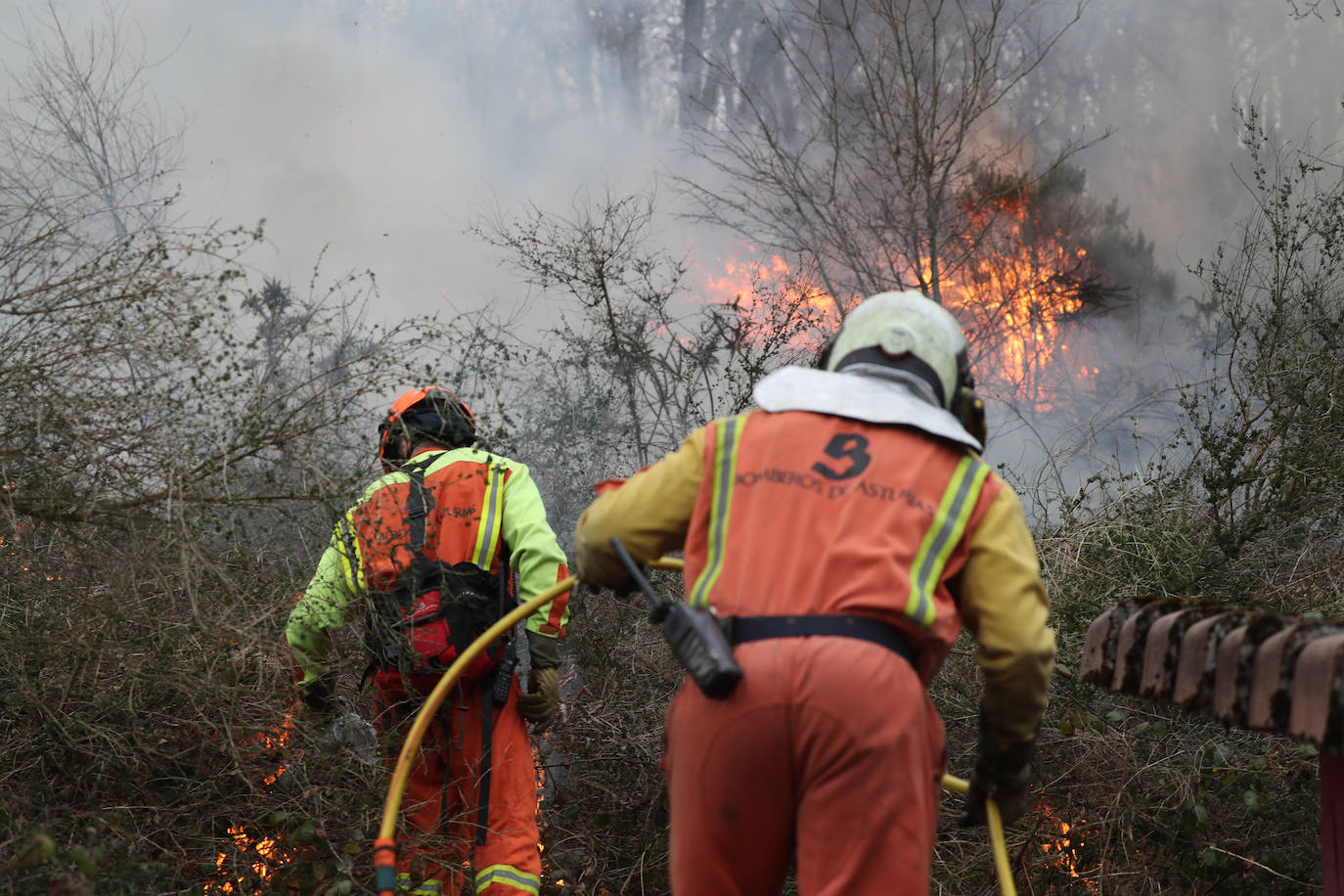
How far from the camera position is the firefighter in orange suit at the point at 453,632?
335 cm

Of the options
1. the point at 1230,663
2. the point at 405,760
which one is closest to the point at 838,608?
the point at 1230,663

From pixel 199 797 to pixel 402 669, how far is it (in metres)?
0.79

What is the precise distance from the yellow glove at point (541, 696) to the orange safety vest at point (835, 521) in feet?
4.91

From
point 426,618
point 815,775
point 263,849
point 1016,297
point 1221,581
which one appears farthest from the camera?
point 1016,297

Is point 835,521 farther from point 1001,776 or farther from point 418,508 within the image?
point 418,508

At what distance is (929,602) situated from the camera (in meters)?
2.06

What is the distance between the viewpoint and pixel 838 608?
2016mm

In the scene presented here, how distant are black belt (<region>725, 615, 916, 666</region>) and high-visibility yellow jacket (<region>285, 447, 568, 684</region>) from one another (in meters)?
1.46

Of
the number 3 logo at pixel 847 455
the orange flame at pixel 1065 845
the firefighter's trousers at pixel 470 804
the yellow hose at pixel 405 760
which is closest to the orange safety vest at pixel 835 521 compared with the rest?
the number 3 logo at pixel 847 455

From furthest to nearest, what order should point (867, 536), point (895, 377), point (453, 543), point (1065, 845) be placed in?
point (1065, 845) < point (453, 543) < point (895, 377) < point (867, 536)

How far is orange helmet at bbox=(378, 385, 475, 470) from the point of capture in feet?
12.0

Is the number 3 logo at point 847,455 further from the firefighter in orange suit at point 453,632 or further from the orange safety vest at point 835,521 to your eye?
the firefighter in orange suit at point 453,632

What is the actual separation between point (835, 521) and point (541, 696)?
6.02 ft

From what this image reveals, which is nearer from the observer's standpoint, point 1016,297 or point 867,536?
point 867,536
